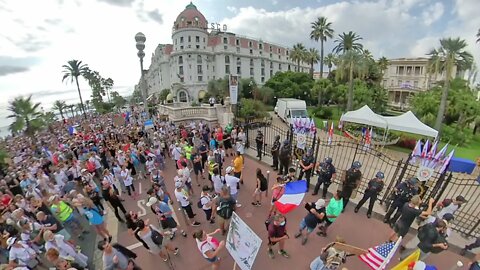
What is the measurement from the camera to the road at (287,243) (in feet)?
17.8

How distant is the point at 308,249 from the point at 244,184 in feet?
13.7

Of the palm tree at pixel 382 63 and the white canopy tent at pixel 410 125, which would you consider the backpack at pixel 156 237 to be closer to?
the white canopy tent at pixel 410 125

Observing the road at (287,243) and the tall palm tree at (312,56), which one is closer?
the road at (287,243)

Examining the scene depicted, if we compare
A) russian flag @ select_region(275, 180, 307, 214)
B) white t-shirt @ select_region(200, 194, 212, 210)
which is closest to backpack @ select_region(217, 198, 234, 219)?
white t-shirt @ select_region(200, 194, 212, 210)

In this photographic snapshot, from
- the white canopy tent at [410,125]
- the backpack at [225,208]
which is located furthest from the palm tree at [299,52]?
the backpack at [225,208]

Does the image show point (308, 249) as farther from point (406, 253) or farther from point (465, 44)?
point (465, 44)

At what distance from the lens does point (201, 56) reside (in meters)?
56.0

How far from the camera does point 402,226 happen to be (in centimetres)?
539

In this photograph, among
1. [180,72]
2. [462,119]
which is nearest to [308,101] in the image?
[462,119]

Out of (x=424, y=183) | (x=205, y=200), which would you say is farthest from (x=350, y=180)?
(x=205, y=200)

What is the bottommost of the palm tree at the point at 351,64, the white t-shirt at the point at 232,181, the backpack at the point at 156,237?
the backpack at the point at 156,237

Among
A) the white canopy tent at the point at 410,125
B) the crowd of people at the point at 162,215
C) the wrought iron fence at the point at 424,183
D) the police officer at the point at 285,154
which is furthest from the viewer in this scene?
the white canopy tent at the point at 410,125

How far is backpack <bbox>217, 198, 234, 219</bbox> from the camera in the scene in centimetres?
572

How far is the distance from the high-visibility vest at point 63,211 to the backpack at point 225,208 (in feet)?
14.7
